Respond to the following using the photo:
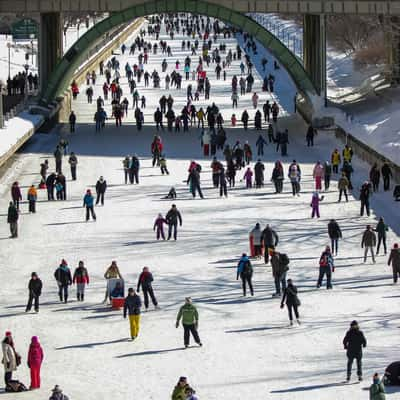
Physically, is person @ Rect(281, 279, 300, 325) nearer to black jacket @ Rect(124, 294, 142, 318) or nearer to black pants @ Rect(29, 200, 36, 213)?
black jacket @ Rect(124, 294, 142, 318)

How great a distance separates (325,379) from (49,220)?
594 inches

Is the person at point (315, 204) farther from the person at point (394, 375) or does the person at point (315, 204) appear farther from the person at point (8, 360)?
the person at point (8, 360)

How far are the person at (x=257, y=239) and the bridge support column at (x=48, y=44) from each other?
2519cm

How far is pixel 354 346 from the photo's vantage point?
75.5 ft

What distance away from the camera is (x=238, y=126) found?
2197 inches

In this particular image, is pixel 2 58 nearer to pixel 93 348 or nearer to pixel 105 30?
pixel 105 30

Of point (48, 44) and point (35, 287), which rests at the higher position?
point (48, 44)

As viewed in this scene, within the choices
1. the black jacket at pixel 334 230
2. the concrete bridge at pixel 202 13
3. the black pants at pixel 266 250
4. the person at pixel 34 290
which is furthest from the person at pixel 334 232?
the concrete bridge at pixel 202 13

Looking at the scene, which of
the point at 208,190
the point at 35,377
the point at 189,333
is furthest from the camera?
the point at 208,190

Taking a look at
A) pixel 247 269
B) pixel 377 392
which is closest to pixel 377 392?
pixel 377 392

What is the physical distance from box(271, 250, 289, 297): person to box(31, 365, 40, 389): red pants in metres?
6.55

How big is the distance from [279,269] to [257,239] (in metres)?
3.48

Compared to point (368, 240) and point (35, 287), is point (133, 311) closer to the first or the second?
point (35, 287)

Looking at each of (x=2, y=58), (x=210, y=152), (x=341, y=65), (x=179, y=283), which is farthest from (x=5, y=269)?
(x=2, y=58)
